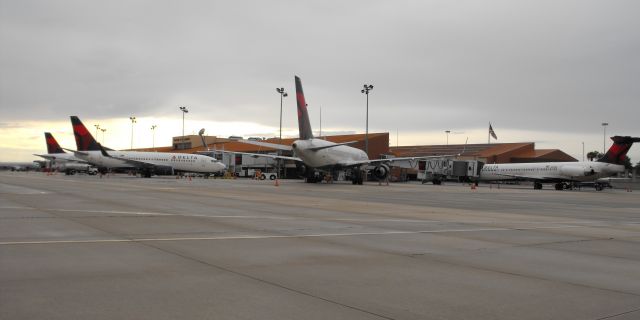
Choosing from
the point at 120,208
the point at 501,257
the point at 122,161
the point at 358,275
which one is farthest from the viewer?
the point at 122,161

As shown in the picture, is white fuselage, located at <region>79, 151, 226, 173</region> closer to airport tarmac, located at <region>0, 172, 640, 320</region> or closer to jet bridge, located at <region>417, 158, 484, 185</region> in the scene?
jet bridge, located at <region>417, 158, 484, 185</region>

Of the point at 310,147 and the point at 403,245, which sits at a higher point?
the point at 310,147

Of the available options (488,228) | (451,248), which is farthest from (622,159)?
(451,248)

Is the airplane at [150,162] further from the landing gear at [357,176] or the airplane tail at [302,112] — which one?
the airplane tail at [302,112]

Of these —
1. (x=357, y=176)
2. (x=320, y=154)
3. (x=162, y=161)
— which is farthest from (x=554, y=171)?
(x=162, y=161)

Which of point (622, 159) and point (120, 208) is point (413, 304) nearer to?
point (120, 208)

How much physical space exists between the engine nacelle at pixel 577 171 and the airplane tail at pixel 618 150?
6.27 feet

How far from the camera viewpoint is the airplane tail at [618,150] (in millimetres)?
51875

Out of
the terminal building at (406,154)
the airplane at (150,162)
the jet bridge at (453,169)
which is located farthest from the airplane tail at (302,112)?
the terminal building at (406,154)

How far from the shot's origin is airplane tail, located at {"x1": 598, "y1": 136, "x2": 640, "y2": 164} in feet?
170

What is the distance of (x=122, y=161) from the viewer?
224 feet

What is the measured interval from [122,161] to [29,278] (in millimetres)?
66173

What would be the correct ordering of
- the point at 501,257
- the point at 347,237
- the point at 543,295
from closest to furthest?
1. the point at 543,295
2. the point at 501,257
3. the point at 347,237

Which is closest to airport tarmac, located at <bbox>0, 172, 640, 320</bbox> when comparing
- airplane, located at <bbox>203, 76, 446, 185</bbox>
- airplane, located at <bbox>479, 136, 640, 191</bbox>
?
airplane, located at <bbox>203, 76, 446, 185</bbox>
